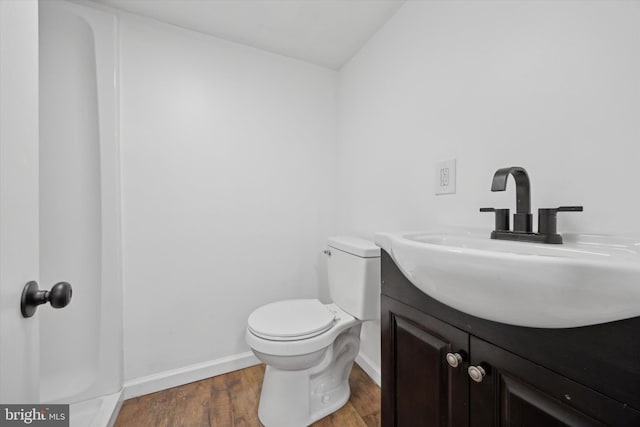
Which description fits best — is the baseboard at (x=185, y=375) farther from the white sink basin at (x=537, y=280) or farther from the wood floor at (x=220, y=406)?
the white sink basin at (x=537, y=280)

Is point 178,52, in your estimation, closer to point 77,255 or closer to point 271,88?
point 271,88

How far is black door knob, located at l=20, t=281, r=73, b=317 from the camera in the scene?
52 cm

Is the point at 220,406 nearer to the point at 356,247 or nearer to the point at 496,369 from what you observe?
the point at 356,247

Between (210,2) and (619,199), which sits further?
(210,2)

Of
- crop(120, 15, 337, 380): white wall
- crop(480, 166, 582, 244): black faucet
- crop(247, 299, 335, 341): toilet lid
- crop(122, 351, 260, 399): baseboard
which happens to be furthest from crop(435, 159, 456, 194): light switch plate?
crop(122, 351, 260, 399): baseboard

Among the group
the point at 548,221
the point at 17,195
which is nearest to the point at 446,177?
the point at 548,221

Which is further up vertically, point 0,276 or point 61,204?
point 61,204

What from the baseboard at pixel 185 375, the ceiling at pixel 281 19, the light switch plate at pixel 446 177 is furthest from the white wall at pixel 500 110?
the baseboard at pixel 185 375

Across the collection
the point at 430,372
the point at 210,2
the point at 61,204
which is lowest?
the point at 430,372

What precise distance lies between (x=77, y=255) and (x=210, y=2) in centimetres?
144

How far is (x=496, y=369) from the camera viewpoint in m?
0.56

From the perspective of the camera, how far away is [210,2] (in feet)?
4.31

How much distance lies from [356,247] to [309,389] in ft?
2.33

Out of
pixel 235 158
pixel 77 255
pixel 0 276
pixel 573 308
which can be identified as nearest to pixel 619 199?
pixel 573 308
